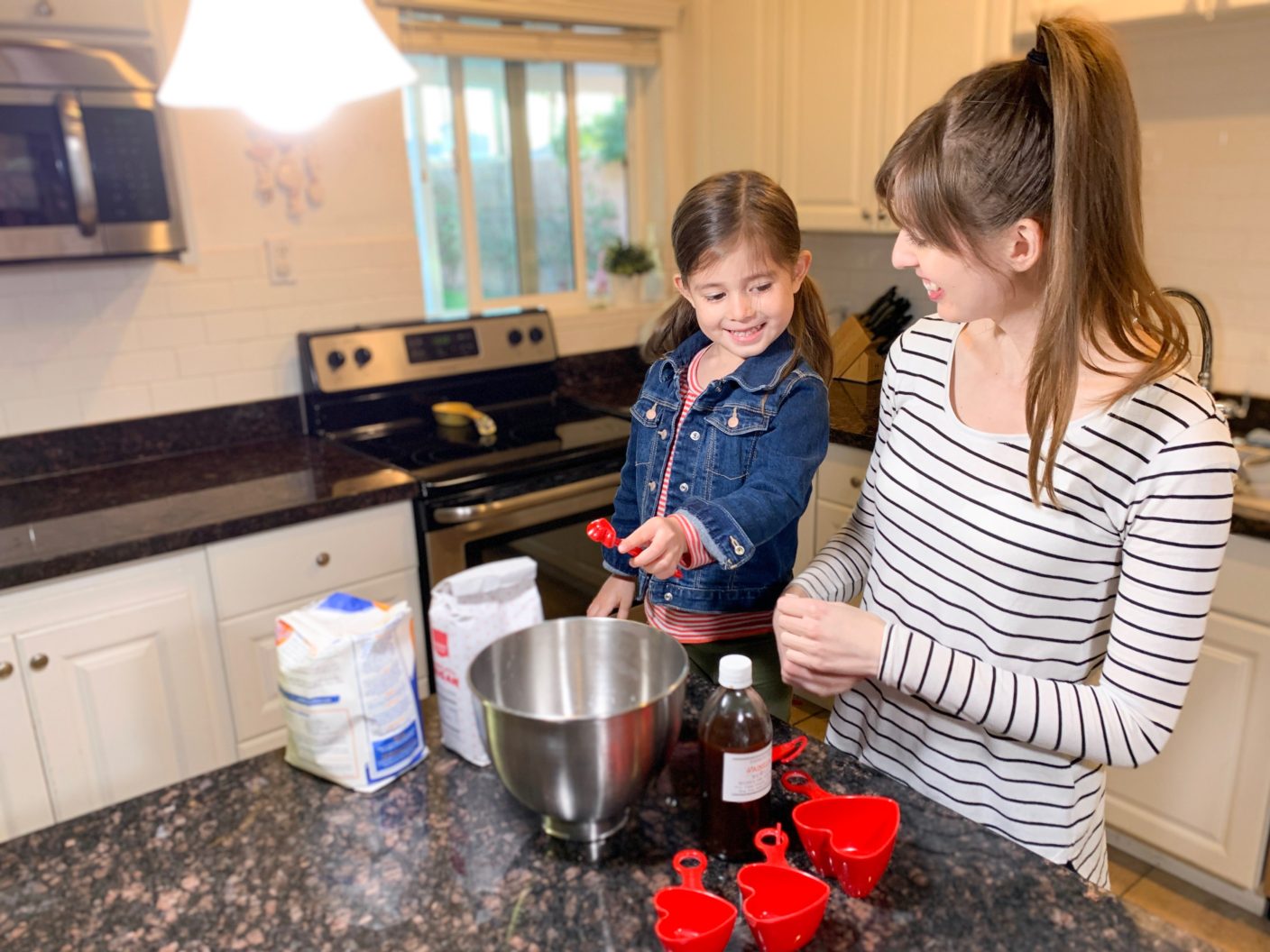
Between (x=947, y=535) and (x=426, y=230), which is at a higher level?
(x=426, y=230)

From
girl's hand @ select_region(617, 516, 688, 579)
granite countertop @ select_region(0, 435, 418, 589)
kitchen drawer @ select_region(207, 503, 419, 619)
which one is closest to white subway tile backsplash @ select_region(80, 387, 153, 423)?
granite countertop @ select_region(0, 435, 418, 589)

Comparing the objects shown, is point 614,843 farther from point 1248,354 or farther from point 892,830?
point 1248,354

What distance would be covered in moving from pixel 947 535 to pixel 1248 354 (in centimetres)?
167

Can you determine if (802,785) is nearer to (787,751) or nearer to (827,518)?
(787,751)

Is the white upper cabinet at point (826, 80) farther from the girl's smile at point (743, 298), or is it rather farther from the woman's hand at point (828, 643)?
the woman's hand at point (828, 643)

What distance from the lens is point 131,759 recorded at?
200 cm

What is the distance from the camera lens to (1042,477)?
98 cm

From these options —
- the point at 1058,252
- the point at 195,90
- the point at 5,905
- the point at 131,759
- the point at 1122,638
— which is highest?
the point at 195,90

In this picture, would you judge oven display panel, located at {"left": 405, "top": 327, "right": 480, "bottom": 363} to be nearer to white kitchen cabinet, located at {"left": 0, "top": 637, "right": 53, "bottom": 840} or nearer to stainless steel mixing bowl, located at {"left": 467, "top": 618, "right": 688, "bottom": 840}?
white kitchen cabinet, located at {"left": 0, "top": 637, "right": 53, "bottom": 840}

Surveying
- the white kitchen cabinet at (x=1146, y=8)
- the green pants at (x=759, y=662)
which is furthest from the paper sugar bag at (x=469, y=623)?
the white kitchen cabinet at (x=1146, y=8)

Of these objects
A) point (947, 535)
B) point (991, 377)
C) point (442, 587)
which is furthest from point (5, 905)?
point (991, 377)

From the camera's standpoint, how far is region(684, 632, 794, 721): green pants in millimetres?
1418

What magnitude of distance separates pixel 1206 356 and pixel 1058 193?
1.55 meters

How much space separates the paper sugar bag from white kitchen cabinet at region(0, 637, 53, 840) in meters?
1.21
